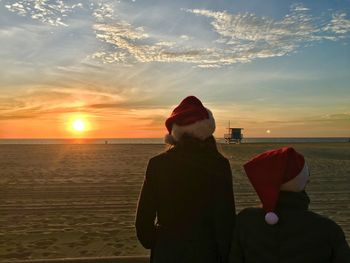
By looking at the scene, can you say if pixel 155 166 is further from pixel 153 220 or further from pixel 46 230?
pixel 46 230

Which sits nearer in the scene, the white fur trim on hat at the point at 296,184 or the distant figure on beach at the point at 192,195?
the white fur trim on hat at the point at 296,184

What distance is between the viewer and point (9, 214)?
9.05 m

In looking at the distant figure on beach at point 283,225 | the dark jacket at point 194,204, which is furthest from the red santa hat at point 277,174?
the dark jacket at point 194,204

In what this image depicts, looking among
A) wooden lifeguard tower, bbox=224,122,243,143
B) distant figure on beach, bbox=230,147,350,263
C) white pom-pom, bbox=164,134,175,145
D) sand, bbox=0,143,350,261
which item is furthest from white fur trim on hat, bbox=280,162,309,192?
wooden lifeguard tower, bbox=224,122,243,143

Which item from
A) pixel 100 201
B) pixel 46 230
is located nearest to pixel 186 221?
pixel 46 230

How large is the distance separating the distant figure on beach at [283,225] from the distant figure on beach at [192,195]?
0.27 metres

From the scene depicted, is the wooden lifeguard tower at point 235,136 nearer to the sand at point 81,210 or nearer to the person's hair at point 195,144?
the sand at point 81,210

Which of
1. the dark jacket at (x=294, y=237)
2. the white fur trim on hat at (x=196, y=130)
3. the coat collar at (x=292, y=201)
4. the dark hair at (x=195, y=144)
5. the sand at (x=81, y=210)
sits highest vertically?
the white fur trim on hat at (x=196, y=130)

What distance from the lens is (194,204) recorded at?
2695mm

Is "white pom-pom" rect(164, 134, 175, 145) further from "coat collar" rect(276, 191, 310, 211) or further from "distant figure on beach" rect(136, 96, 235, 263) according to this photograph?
"coat collar" rect(276, 191, 310, 211)

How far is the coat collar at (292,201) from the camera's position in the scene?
91.6 inches

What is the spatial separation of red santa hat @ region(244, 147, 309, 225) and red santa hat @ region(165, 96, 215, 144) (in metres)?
0.47

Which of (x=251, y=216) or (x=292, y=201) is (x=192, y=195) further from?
(x=292, y=201)

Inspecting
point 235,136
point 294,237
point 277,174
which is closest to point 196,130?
point 277,174
